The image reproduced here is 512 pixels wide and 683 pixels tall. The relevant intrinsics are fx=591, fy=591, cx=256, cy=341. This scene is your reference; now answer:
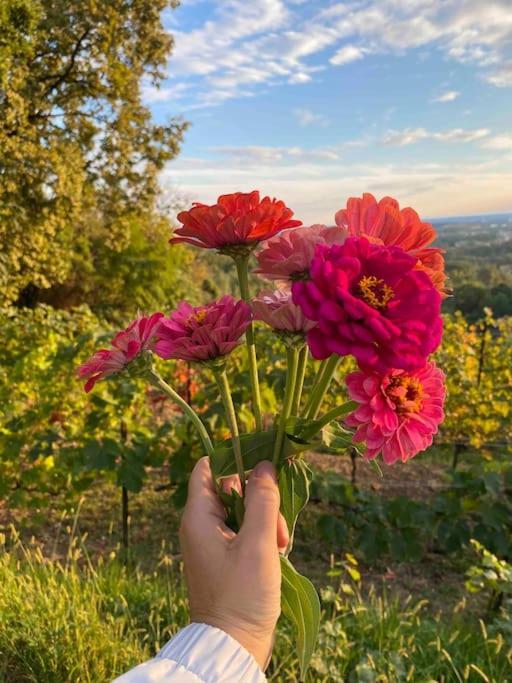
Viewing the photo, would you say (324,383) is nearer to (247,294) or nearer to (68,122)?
(247,294)

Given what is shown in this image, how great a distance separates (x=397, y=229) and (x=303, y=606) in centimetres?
60

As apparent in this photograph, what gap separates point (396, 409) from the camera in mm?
791

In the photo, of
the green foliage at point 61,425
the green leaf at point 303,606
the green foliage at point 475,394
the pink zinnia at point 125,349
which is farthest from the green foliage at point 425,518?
the pink zinnia at point 125,349

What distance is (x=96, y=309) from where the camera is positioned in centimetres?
2020

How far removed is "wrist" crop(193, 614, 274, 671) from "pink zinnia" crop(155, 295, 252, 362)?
1.32 feet

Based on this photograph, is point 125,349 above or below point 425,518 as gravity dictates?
above

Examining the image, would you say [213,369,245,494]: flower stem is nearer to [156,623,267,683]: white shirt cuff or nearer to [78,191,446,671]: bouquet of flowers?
[78,191,446,671]: bouquet of flowers

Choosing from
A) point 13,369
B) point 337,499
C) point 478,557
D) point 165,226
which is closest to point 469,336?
point 478,557

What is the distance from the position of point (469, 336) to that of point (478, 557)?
3.25 metres

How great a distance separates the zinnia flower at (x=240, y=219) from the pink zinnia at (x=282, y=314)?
103mm

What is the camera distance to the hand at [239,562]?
85cm

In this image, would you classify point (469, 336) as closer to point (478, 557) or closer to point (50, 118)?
point (478, 557)

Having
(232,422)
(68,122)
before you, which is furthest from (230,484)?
(68,122)

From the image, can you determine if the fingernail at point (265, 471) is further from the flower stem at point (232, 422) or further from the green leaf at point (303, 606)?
the green leaf at point (303, 606)
